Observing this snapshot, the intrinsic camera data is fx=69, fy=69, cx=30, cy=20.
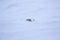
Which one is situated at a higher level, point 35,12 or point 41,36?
point 35,12

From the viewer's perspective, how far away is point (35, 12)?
0.35 metres

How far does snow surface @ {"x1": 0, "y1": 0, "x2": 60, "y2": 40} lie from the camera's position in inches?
13.3

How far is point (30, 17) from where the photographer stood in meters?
0.34

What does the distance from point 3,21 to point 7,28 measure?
40 mm

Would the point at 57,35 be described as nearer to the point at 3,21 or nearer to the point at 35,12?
the point at 35,12

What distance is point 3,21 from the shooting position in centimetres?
34

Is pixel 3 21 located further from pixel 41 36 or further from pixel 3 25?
pixel 41 36

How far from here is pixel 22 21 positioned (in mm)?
344

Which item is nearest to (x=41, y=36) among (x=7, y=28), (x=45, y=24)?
(x=45, y=24)

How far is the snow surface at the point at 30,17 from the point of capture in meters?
0.34

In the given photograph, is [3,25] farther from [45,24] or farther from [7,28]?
[45,24]

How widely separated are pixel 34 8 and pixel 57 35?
0.58ft

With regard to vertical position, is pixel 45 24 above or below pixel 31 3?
below

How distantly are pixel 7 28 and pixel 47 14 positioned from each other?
0.21m
